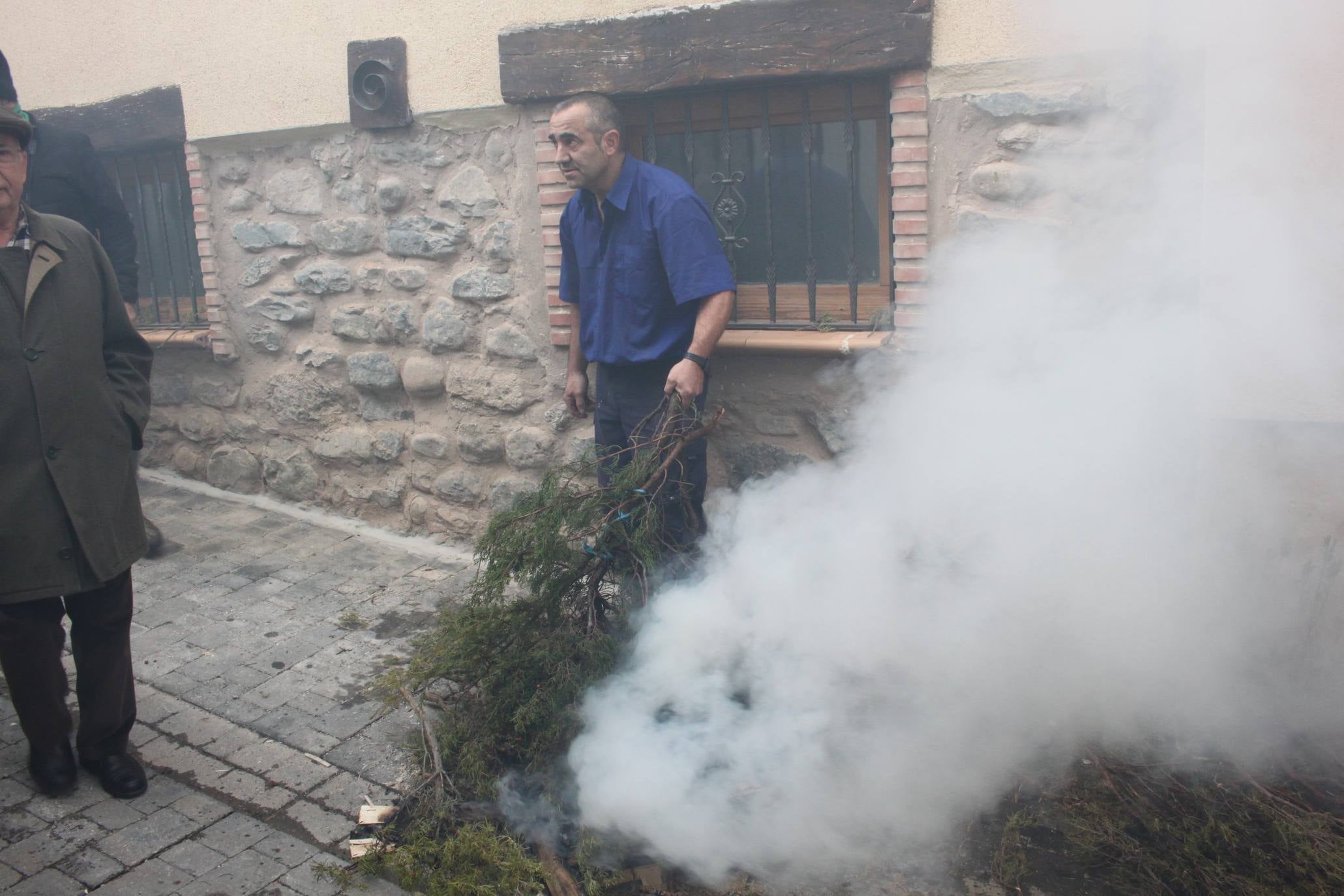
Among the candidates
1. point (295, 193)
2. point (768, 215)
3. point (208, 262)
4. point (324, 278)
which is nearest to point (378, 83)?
point (295, 193)

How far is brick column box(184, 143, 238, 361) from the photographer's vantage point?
18.7 ft

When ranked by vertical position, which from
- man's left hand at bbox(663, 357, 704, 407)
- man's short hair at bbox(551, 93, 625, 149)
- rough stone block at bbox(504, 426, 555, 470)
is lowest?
rough stone block at bbox(504, 426, 555, 470)

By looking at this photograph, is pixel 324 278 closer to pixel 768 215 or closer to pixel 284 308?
pixel 284 308

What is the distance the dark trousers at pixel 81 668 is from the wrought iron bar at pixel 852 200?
280 cm

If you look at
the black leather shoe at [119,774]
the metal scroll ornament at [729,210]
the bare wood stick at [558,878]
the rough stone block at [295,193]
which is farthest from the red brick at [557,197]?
the bare wood stick at [558,878]

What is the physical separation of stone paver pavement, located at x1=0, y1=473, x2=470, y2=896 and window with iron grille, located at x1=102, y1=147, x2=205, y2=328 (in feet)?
4.81

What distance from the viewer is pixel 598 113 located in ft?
13.0

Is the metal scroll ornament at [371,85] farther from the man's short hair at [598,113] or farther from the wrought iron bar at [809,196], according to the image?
the wrought iron bar at [809,196]

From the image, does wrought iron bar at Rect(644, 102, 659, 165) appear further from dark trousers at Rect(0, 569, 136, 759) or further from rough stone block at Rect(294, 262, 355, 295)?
dark trousers at Rect(0, 569, 136, 759)

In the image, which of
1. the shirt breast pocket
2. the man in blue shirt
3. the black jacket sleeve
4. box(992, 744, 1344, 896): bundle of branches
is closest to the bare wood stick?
box(992, 744, 1344, 896): bundle of branches

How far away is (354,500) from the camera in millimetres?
5637

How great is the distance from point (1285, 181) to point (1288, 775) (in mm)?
1829

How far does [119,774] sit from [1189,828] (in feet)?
9.91

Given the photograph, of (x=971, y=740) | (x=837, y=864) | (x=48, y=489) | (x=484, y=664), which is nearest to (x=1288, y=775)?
(x=971, y=740)
